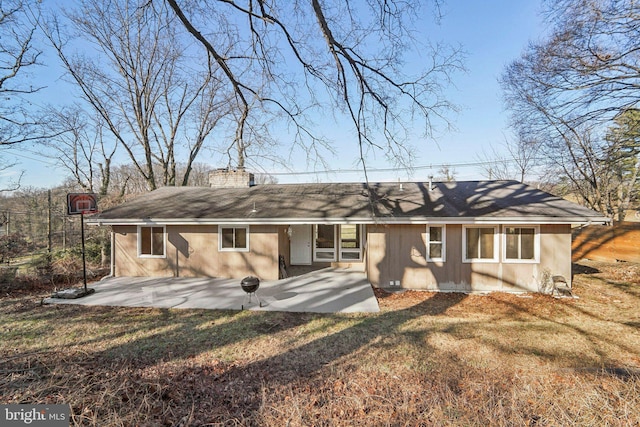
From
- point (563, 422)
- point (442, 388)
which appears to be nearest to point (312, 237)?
point (442, 388)

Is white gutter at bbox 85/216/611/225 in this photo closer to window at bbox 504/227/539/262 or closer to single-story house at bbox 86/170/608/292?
single-story house at bbox 86/170/608/292

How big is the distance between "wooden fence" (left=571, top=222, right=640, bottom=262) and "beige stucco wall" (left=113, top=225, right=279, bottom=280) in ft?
52.7

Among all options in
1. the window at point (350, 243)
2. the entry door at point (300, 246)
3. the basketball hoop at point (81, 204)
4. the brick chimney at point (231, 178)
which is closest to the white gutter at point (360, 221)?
the basketball hoop at point (81, 204)

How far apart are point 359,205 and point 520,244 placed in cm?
531

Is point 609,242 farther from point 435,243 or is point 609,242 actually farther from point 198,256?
point 198,256

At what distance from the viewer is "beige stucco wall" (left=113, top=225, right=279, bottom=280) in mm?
9859

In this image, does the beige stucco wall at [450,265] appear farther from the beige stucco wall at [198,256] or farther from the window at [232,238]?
the window at [232,238]

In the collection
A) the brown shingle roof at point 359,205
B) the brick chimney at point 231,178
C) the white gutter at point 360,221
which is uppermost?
the brick chimney at point 231,178

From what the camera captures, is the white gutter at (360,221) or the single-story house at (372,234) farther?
the single-story house at (372,234)

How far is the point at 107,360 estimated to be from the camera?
454 cm

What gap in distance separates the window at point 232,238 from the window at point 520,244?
28.8 ft

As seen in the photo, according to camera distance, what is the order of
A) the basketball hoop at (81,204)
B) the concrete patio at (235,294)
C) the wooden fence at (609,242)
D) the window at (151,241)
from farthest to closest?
the wooden fence at (609,242) < the window at (151,241) < the basketball hoop at (81,204) < the concrete patio at (235,294)

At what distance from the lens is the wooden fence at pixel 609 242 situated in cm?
1312

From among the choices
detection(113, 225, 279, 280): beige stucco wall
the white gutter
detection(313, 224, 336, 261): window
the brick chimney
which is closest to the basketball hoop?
the white gutter
